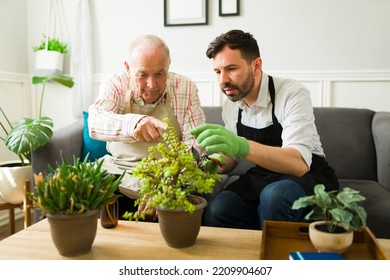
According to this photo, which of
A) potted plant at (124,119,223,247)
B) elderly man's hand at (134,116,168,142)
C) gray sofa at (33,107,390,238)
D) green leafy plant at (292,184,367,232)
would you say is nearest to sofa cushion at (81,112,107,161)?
gray sofa at (33,107,390,238)

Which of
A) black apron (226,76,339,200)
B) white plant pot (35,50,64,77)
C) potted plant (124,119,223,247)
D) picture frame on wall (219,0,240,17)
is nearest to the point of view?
potted plant (124,119,223,247)

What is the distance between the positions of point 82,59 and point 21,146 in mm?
1094

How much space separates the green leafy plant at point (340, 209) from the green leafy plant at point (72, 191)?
17.2 inches

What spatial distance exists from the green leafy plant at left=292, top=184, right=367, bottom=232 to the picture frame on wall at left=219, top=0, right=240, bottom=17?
1.79 meters

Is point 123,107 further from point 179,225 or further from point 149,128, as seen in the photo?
point 179,225

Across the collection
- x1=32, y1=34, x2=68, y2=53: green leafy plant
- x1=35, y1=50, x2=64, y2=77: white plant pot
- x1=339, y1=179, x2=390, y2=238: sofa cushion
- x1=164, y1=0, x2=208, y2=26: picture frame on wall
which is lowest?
x1=339, y1=179, x2=390, y2=238: sofa cushion

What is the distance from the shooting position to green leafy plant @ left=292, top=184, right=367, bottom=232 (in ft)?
2.37

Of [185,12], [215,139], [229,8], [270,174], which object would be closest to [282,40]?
[229,8]

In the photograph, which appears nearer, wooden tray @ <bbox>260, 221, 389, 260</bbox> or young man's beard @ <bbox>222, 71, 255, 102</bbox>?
wooden tray @ <bbox>260, 221, 389, 260</bbox>

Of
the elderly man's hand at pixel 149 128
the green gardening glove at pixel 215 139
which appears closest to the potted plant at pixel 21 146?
the elderly man's hand at pixel 149 128

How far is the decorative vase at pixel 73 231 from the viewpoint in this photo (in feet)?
2.60

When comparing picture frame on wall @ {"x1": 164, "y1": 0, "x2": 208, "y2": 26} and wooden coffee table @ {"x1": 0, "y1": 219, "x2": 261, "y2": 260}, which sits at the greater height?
picture frame on wall @ {"x1": 164, "y1": 0, "x2": 208, "y2": 26}

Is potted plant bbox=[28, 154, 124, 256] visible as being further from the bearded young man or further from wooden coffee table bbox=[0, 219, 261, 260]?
the bearded young man

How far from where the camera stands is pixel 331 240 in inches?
29.3
